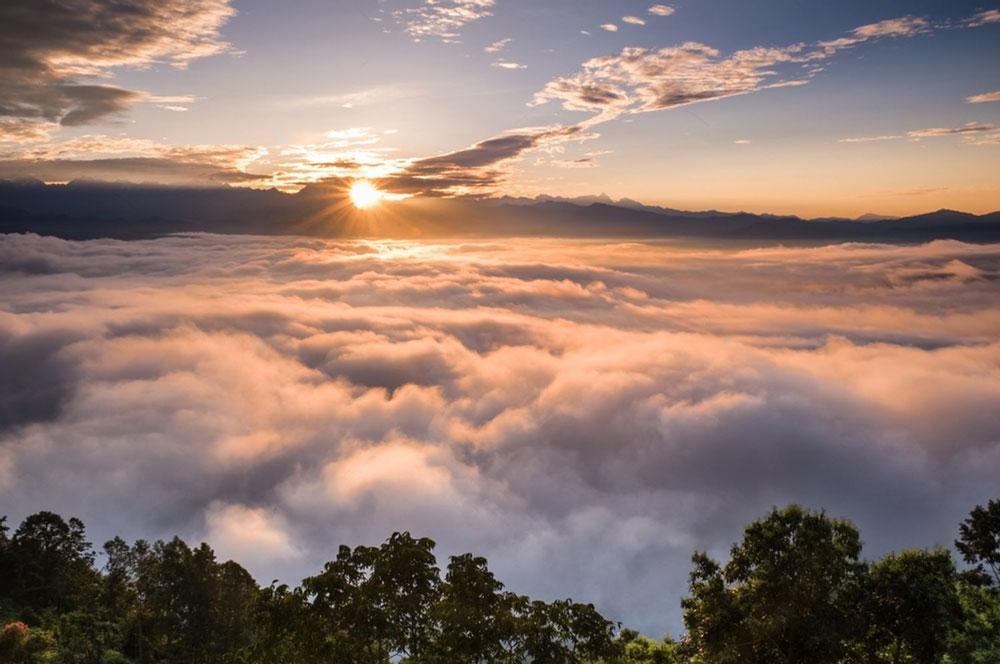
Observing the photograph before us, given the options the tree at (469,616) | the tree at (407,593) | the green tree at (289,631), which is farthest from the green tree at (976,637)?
the green tree at (289,631)

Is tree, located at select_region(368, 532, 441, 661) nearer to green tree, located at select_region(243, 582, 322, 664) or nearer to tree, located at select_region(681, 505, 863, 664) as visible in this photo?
green tree, located at select_region(243, 582, 322, 664)

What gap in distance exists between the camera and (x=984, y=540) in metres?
46.7

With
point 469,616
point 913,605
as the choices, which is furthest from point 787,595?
point 469,616

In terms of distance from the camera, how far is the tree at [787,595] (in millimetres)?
27406

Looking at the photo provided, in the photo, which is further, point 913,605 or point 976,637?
point 976,637

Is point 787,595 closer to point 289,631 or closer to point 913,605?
point 913,605

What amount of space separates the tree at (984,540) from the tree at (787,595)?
88.4 feet

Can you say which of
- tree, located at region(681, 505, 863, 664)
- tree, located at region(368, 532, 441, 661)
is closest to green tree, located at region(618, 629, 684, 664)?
tree, located at region(681, 505, 863, 664)

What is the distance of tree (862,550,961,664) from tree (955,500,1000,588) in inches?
854

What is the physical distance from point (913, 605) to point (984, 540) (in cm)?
2513

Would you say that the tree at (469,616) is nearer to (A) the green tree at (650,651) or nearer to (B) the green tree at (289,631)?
(B) the green tree at (289,631)

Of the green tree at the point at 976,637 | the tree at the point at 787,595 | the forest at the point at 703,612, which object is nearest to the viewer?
the forest at the point at 703,612

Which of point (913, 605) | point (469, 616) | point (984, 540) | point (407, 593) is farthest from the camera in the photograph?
point (984, 540)

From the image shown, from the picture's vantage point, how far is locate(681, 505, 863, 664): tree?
27.4m
